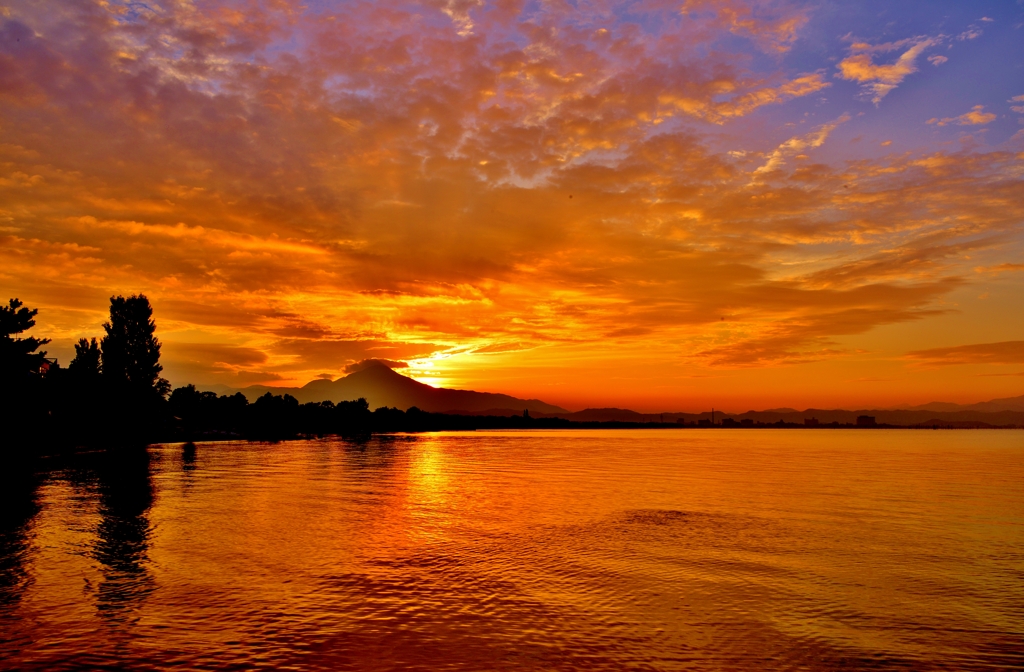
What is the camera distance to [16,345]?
64.1 meters

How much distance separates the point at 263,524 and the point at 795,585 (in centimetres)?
2655

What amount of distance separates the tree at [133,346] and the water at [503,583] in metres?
81.2

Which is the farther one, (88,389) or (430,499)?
(88,389)

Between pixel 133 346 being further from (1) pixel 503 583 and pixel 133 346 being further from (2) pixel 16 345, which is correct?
(1) pixel 503 583

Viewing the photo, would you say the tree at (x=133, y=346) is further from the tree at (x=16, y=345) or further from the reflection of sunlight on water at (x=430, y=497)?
the reflection of sunlight on water at (x=430, y=497)

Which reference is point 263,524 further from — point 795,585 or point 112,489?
point 795,585

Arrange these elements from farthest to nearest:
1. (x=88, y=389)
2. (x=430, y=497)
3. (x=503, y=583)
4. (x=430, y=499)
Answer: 1. (x=88, y=389)
2. (x=430, y=497)
3. (x=430, y=499)
4. (x=503, y=583)

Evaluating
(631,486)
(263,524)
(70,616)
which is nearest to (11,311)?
(263,524)

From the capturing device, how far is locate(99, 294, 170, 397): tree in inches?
4528

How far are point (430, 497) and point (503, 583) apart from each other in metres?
26.2

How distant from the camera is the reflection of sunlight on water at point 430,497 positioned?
111 feet

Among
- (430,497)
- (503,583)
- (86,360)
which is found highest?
(86,360)

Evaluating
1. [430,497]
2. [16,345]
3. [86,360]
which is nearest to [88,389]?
[86,360]

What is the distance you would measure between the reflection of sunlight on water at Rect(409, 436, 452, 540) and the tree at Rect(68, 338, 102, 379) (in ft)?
228
